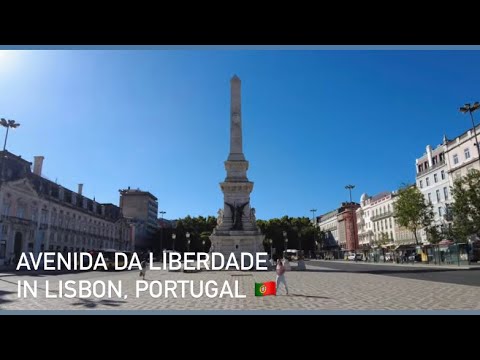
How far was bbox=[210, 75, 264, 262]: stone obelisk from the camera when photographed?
3709 centimetres

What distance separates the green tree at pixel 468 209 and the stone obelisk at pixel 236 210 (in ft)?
60.3

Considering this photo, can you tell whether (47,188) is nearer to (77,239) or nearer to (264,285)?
(77,239)

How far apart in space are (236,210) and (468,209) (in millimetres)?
21577

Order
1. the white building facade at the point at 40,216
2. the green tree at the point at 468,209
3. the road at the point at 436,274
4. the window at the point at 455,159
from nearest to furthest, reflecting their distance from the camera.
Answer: the road at the point at 436,274
the green tree at the point at 468,209
the white building facade at the point at 40,216
the window at the point at 455,159

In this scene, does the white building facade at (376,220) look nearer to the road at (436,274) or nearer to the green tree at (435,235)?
the green tree at (435,235)

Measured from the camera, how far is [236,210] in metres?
38.6

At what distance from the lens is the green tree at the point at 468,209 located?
112 ft

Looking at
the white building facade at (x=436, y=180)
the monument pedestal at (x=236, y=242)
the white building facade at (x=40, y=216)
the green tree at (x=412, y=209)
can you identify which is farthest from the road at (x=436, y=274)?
the white building facade at (x=40, y=216)

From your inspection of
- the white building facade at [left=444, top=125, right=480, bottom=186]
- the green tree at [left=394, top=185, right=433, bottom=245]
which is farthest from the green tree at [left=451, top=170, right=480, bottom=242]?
the green tree at [left=394, top=185, right=433, bottom=245]

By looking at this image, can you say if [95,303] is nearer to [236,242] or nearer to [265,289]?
[265,289]

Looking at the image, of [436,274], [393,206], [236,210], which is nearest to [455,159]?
[393,206]

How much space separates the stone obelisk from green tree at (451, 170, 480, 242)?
60.3 ft

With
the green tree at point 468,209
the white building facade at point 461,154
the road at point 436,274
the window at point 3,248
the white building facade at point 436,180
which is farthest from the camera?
the white building facade at point 436,180
